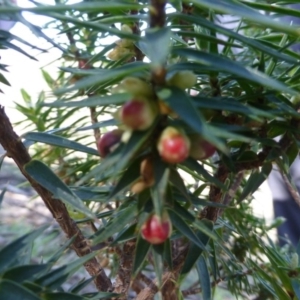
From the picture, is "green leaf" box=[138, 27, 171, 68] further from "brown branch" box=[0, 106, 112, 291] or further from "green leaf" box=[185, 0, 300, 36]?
"brown branch" box=[0, 106, 112, 291]

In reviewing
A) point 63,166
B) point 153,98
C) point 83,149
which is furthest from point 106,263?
point 153,98

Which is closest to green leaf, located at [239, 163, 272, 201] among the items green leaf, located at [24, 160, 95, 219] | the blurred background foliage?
the blurred background foliage

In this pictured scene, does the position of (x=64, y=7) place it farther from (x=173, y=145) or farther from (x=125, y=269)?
(x=125, y=269)

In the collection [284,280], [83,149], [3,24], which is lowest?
[284,280]

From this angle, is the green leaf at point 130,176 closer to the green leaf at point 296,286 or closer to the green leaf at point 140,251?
the green leaf at point 140,251

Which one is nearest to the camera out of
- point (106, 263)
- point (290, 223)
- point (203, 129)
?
point (203, 129)

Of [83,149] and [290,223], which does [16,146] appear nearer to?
[83,149]

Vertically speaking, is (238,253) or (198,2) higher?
(198,2)
